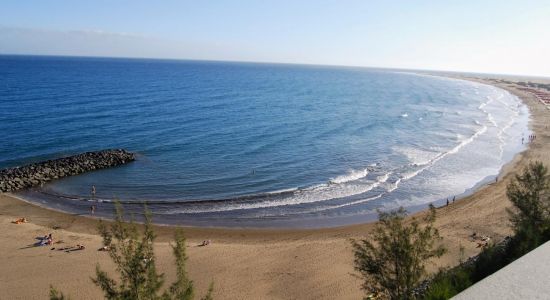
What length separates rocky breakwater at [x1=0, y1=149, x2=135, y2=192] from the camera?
135 ft

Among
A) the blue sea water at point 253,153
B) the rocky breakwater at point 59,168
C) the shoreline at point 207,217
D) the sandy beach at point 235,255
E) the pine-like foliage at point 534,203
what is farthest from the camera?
the rocky breakwater at point 59,168

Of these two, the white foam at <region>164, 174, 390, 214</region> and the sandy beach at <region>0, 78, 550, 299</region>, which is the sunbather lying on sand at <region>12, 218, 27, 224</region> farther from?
the white foam at <region>164, 174, 390, 214</region>

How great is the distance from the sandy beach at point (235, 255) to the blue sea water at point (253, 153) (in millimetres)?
2396

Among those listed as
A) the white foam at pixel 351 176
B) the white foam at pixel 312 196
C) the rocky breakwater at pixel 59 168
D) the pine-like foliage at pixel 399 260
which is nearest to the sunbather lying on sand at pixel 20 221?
the rocky breakwater at pixel 59 168

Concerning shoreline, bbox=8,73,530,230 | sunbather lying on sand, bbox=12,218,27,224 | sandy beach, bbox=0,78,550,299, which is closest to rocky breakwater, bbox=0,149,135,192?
shoreline, bbox=8,73,530,230

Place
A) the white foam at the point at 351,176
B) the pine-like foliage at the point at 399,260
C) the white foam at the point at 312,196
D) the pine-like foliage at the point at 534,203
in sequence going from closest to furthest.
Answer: the pine-like foliage at the point at 399,260 → the pine-like foliage at the point at 534,203 → the white foam at the point at 312,196 → the white foam at the point at 351,176

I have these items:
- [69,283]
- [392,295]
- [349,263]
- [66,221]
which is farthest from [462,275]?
[66,221]

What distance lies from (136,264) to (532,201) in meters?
18.8

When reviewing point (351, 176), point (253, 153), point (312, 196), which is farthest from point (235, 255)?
point (253, 153)

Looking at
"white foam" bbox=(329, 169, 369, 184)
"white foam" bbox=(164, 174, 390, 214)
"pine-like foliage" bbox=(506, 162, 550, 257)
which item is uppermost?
"pine-like foliage" bbox=(506, 162, 550, 257)

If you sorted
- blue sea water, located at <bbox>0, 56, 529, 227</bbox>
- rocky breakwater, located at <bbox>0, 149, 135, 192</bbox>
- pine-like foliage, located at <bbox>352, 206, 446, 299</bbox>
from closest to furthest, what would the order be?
1. pine-like foliage, located at <bbox>352, 206, 446, 299</bbox>
2. blue sea water, located at <bbox>0, 56, 529, 227</bbox>
3. rocky breakwater, located at <bbox>0, 149, 135, 192</bbox>

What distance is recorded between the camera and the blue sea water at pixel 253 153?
123 feet

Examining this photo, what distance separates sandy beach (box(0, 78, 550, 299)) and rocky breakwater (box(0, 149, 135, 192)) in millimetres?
3320

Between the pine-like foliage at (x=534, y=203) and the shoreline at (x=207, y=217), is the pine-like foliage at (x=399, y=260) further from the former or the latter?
the shoreline at (x=207, y=217)
